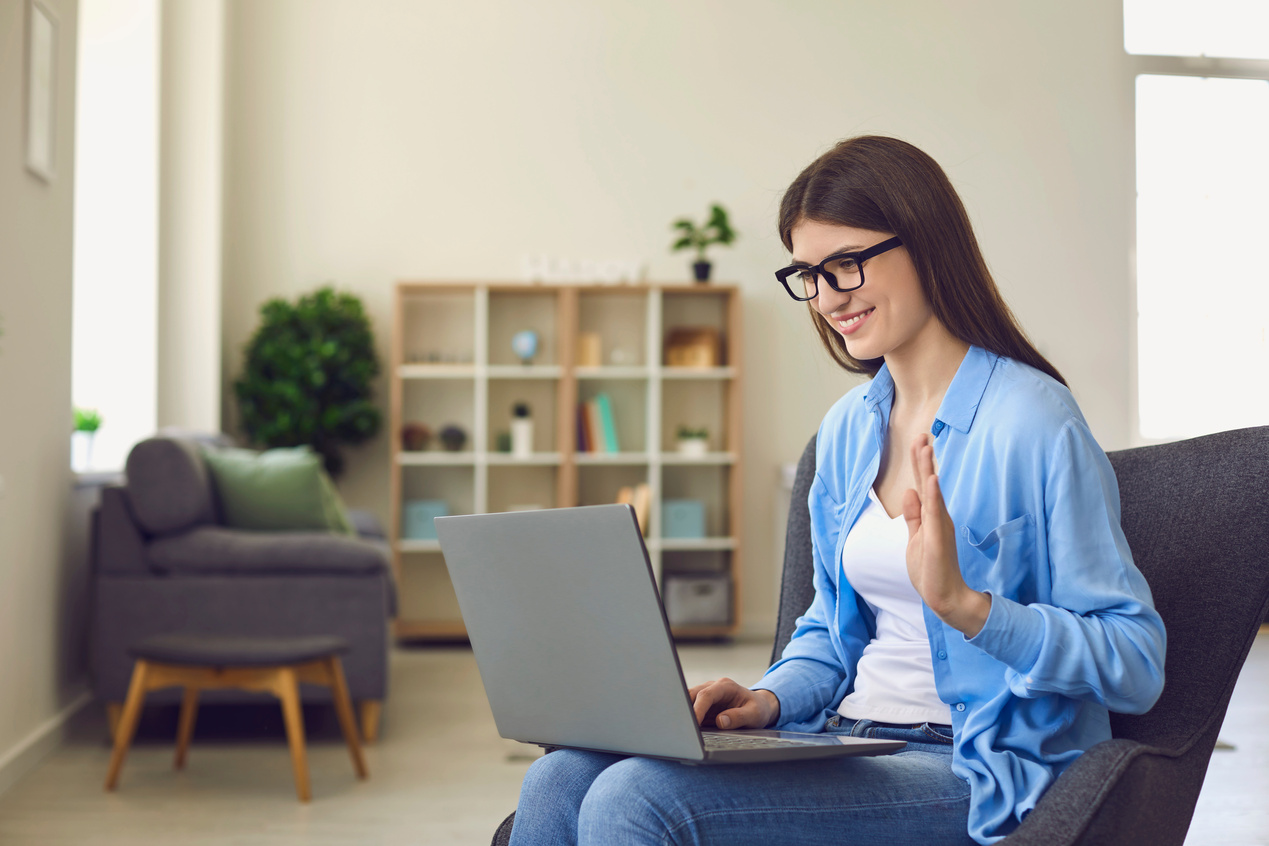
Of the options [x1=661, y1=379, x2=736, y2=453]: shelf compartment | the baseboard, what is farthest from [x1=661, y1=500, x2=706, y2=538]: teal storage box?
the baseboard

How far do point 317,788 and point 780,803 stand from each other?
210 cm

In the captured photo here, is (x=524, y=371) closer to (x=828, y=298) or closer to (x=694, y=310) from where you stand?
(x=694, y=310)

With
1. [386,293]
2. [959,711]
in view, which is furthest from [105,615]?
[959,711]

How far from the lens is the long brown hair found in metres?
1.11

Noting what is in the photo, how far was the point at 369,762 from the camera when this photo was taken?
297 cm

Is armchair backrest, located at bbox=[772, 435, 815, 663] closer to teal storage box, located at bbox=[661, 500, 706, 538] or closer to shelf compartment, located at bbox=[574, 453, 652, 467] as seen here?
shelf compartment, located at bbox=[574, 453, 652, 467]

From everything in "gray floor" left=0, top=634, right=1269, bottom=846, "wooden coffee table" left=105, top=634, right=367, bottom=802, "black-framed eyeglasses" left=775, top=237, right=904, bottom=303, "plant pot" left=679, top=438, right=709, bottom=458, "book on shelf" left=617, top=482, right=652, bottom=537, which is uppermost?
"black-framed eyeglasses" left=775, top=237, right=904, bottom=303

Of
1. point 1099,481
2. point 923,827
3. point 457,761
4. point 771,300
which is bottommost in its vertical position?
point 457,761

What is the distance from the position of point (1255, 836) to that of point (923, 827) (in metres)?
1.93

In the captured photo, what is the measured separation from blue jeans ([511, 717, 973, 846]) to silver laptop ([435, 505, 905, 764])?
3 cm

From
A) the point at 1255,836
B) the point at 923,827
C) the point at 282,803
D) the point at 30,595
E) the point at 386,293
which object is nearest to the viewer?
the point at 923,827

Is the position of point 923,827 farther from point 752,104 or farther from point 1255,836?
point 752,104

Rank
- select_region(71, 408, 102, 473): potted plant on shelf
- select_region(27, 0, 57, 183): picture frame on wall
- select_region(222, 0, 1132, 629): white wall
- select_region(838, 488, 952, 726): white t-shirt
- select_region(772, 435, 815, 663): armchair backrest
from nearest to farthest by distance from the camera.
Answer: select_region(838, 488, 952, 726): white t-shirt, select_region(772, 435, 815, 663): armchair backrest, select_region(27, 0, 57, 183): picture frame on wall, select_region(71, 408, 102, 473): potted plant on shelf, select_region(222, 0, 1132, 629): white wall

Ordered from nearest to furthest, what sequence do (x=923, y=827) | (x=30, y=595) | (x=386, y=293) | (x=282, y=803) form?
(x=923, y=827) < (x=282, y=803) < (x=30, y=595) < (x=386, y=293)
